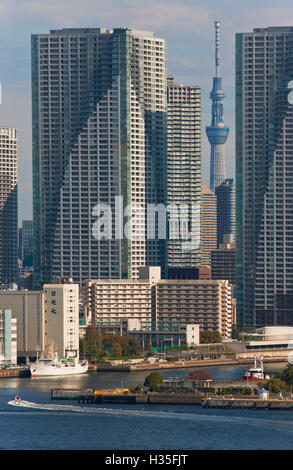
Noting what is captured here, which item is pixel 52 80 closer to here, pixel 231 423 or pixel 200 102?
pixel 200 102

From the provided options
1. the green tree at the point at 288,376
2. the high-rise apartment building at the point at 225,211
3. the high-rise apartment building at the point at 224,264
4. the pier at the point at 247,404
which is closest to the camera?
the pier at the point at 247,404

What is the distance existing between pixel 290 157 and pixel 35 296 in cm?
2626

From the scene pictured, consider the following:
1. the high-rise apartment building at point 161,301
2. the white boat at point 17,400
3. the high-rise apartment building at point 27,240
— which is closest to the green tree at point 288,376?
the white boat at point 17,400

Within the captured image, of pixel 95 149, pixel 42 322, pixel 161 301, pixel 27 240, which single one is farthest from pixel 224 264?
pixel 42 322

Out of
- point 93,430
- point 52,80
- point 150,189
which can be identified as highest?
point 52,80

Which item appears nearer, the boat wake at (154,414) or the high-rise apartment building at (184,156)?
the boat wake at (154,414)

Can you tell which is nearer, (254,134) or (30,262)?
(254,134)

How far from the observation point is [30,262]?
477ft

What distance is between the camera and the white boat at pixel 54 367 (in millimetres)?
82312

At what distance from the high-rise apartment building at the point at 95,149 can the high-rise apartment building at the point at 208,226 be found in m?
19.3

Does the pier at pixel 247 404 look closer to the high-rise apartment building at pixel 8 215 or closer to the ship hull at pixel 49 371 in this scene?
the ship hull at pixel 49 371

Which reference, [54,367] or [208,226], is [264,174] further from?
[208,226]
